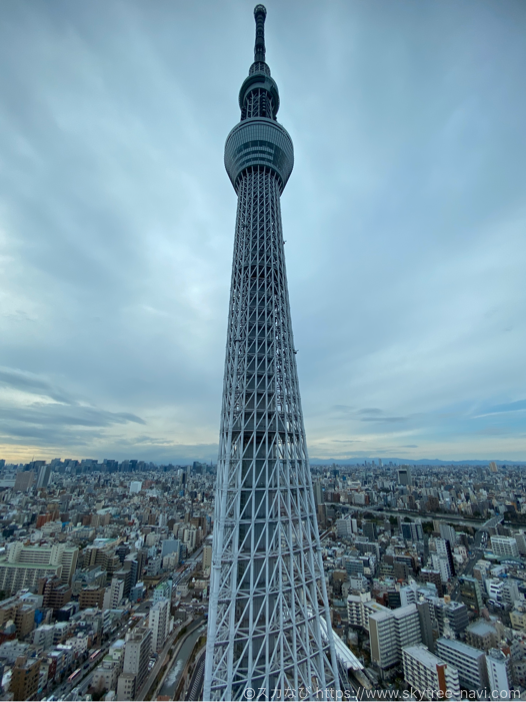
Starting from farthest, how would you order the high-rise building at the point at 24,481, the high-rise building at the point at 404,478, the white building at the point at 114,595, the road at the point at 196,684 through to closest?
1. the high-rise building at the point at 404,478
2. the high-rise building at the point at 24,481
3. the white building at the point at 114,595
4. the road at the point at 196,684

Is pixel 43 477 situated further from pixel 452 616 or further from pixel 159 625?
pixel 452 616

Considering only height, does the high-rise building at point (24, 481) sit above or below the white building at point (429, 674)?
above

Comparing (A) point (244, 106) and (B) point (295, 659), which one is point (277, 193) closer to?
(A) point (244, 106)

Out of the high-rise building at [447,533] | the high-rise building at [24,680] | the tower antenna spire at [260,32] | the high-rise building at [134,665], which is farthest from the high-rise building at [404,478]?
the tower antenna spire at [260,32]

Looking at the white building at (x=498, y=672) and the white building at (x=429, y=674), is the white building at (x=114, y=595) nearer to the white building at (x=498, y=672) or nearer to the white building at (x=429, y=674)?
the white building at (x=429, y=674)

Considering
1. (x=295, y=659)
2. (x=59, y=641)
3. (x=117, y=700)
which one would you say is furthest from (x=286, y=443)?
(x=59, y=641)

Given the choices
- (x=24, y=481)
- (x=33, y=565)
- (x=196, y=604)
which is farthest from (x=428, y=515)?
(x=24, y=481)
